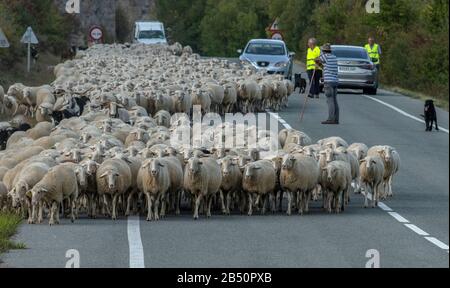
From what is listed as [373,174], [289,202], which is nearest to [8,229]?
[289,202]

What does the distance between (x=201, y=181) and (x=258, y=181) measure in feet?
2.88

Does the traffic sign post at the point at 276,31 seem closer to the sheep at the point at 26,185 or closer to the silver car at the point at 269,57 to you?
the silver car at the point at 269,57

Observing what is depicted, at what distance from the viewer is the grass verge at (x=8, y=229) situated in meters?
16.1

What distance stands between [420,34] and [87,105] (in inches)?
837

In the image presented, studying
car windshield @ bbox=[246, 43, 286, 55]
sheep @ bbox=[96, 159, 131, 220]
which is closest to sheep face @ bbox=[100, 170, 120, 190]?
sheep @ bbox=[96, 159, 131, 220]

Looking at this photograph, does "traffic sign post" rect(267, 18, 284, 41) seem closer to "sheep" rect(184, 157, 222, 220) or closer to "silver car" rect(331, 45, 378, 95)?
"silver car" rect(331, 45, 378, 95)

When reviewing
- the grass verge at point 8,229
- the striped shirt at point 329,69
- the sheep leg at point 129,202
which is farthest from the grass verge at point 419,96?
the grass verge at point 8,229

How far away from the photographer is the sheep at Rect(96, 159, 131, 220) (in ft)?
63.3

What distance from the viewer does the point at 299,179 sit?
65.6ft

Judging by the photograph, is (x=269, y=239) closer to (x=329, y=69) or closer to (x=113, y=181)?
(x=113, y=181)

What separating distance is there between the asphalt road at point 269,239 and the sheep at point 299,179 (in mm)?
306

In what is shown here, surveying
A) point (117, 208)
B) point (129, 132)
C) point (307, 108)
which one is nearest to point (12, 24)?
point (307, 108)

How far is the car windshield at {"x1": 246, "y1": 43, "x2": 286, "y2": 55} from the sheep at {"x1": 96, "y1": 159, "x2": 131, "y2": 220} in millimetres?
27609
